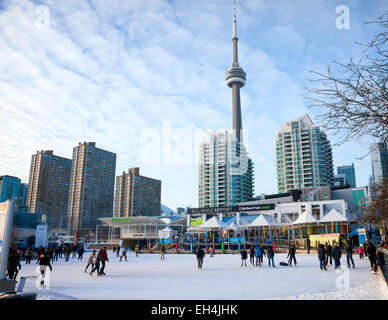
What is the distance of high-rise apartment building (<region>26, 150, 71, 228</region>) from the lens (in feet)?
424

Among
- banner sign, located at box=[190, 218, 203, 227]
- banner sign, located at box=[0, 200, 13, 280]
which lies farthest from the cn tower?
banner sign, located at box=[0, 200, 13, 280]

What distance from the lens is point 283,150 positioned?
14012cm

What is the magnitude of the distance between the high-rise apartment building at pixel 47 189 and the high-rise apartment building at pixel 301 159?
316 ft

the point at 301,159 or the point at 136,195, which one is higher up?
the point at 301,159

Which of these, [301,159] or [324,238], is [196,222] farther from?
[301,159]

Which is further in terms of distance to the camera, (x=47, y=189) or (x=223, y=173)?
(x=223, y=173)

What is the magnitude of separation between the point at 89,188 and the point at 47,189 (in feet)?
55.7

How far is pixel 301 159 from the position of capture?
436 ft

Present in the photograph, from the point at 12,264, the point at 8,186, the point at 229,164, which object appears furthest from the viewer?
the point at 229,164

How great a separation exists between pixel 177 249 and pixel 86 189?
10216 centimetres

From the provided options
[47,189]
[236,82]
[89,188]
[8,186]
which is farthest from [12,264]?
[236,82]

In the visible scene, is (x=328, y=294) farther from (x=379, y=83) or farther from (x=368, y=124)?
(x=379, y=83)

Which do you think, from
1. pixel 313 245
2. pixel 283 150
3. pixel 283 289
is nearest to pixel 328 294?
pixel 283 289

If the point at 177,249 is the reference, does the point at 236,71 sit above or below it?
above
